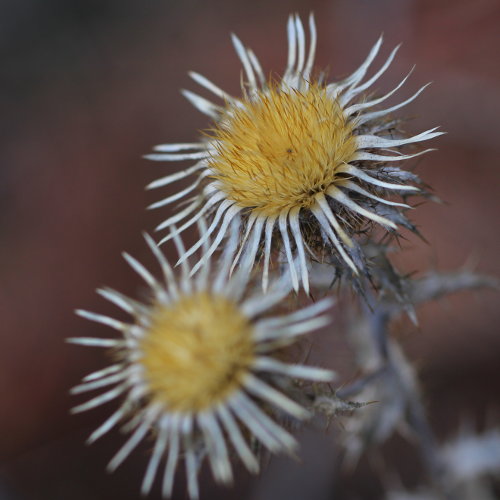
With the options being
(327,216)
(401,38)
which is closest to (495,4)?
(401,38)

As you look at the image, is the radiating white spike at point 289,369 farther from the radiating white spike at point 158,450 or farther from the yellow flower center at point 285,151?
the yellow flower center at point 285,151

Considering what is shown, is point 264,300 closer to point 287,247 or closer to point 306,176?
point 287,247

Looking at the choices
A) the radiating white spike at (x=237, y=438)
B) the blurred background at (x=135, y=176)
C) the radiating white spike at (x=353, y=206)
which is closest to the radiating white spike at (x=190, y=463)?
the radiating white spike at (x=237, y=438)

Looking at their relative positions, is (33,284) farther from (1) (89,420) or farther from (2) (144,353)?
(2) (144,353)

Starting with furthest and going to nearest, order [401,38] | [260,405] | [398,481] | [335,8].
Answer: [335,8] → [401,38] → [398,481] → [260,405]

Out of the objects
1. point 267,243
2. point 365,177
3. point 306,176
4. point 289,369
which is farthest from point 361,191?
point 289,369
